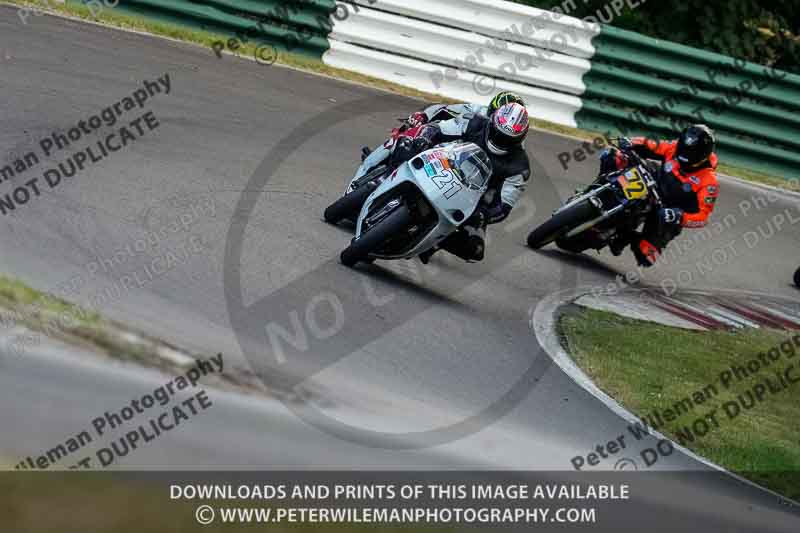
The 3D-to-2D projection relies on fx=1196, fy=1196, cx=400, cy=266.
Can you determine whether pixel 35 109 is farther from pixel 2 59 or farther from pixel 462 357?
pixel 462 357

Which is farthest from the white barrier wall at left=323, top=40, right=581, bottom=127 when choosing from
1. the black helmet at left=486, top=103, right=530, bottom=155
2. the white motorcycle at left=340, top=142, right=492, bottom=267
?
the white motorcycle at left=340, top=142, right=492, bottom=267

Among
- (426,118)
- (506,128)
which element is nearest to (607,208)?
(426,118)

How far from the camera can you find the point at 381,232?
355 inches

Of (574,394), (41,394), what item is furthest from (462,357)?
(41,394)

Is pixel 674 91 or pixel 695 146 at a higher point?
pixel 674 91

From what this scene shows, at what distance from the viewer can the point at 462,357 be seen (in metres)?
8.13

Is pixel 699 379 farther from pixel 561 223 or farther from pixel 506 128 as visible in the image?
pixel 561 223

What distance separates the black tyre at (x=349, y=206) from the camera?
9945mm

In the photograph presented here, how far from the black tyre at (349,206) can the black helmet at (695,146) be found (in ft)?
11.5

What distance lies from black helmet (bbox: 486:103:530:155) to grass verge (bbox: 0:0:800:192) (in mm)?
6473

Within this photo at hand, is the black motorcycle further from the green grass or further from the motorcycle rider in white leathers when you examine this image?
the motorcycle rider in white leathers

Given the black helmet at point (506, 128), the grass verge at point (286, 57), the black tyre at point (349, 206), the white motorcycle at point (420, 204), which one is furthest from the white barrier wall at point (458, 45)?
the white motorcycle at point (420, 204)

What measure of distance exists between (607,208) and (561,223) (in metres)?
0.46

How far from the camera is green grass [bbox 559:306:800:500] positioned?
7645 mm
